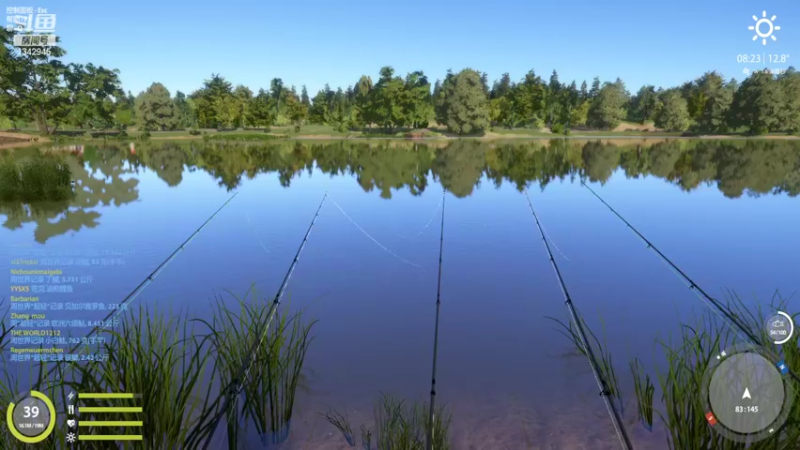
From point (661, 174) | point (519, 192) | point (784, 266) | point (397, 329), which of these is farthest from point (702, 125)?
point (397, 329)

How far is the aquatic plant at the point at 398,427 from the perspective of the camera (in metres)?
5.20

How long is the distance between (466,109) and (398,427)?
97179mm

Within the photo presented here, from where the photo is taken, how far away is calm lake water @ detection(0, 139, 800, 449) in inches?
281

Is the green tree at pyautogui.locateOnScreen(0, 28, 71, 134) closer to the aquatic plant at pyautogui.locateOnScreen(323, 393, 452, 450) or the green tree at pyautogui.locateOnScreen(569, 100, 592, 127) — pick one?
the aquatic plant at pyautogui.locateOnScreen(323, 393, 452, 450)

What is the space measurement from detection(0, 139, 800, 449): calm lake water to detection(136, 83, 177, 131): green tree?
95.2 m

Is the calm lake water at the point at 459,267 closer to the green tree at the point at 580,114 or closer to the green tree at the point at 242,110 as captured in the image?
the green tree at the point at 242,110

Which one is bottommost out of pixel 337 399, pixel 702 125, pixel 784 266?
pixel 337 399

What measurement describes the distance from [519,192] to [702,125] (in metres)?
104

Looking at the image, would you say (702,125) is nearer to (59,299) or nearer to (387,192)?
(387,192)

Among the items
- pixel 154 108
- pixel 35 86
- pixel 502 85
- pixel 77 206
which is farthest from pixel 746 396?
pixel 502 85

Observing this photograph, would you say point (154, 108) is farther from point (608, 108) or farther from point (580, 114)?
point (608, 108)

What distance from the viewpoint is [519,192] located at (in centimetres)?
2502

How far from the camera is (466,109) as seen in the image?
97.3 meters

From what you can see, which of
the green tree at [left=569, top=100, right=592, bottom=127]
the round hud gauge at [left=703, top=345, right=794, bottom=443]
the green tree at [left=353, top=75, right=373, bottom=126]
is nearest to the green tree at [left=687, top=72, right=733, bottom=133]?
the green tree at [left=569, top=100, right=592, bottom=127]
